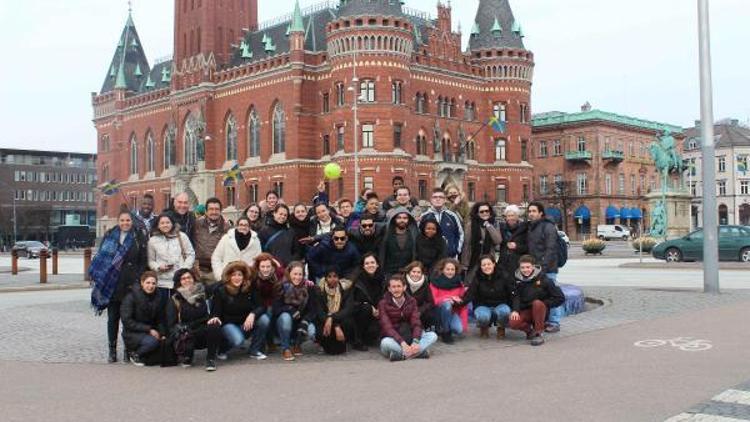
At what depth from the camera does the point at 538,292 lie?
437 inches

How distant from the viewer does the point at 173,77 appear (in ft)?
231

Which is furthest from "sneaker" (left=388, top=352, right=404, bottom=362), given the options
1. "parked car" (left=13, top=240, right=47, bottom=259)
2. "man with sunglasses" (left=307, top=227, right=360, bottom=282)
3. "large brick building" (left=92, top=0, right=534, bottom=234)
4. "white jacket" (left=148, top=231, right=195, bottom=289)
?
"parked car" (left=13, top=240, right=47, bottom=259)

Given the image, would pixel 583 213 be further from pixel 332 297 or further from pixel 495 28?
pixel 332 297

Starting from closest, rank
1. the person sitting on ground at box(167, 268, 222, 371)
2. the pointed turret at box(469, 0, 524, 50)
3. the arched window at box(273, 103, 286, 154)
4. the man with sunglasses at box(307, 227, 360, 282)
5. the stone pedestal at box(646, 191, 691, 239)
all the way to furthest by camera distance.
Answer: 1. the person sitting on ground at box(167, 268, 222, 371)
2. the man with sunglasses at box(307, 227, 360, 282)
3. the stone pedestal at box(646, 191, 691, 239)
4. the arched window at box(273, 103, 286, 154)
5. the pointed turret at box(469, 0, 524, 50)

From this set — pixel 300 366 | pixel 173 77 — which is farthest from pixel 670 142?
pixel 173 77

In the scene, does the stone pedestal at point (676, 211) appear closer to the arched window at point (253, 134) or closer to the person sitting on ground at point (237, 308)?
the arched window at point (253, 134)

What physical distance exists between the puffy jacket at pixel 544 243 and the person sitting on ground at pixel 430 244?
1.40m

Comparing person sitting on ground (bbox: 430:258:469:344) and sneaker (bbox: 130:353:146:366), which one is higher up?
person sitting on ground (bbox: 430:258:469:344)

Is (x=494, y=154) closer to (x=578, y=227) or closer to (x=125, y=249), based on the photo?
(x=578, y=227)

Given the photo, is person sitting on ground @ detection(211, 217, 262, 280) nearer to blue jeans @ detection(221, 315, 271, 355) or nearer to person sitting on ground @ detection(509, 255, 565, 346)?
blue jeans @ detection(221, 315, 271, 355)

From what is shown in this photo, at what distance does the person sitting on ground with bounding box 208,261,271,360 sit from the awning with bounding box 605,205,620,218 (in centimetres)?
7382

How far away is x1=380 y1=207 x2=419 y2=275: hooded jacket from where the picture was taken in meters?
11.2

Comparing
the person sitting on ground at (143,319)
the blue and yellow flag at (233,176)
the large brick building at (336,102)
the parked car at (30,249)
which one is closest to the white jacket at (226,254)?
the person sitting on ground at (143,319)

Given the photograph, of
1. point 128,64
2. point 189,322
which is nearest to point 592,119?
point 128,64
